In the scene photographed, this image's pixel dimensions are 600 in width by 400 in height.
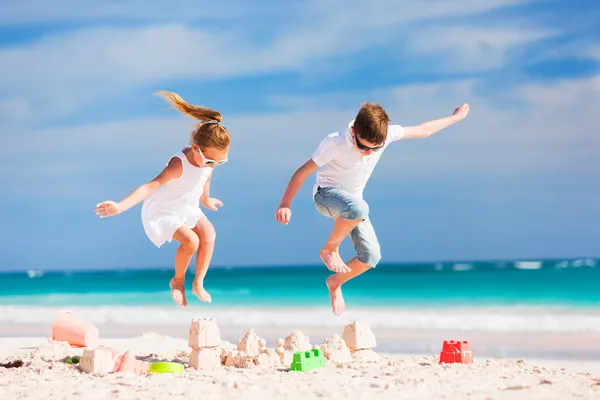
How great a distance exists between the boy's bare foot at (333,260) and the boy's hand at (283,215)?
739mm

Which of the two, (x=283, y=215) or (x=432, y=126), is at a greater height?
(x=432, y=126)

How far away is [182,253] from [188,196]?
47 cm

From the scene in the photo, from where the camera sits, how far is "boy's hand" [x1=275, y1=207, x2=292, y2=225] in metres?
6.29

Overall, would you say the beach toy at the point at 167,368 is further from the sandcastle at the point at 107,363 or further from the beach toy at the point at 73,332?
the beach toy at the point at 73,332

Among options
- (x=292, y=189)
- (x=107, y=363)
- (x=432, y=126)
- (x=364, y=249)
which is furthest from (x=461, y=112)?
(x=107, y=363)

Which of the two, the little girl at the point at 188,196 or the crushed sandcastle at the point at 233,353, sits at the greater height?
the little girl at the point at 188,196

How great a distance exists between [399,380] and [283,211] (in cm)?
169

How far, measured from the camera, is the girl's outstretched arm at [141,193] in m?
6.16

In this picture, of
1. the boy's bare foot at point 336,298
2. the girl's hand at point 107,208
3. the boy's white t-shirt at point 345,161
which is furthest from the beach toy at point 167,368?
the boy's white t-shirt at point 345,161

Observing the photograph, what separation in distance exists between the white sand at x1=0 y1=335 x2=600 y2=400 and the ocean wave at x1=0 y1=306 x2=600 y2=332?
6290 mm

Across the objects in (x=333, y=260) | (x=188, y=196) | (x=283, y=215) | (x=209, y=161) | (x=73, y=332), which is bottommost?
(x=73, y=332)

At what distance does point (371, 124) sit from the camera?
Result: 20.7ft

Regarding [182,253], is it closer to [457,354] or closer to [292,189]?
[292,189]

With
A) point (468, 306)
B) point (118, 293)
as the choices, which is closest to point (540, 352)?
point (468, 306)
